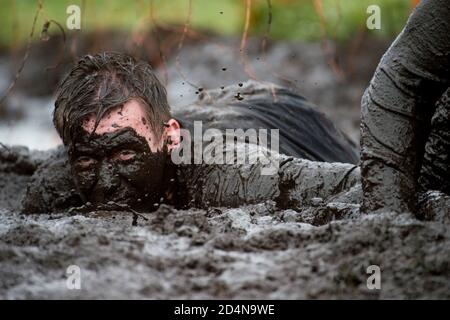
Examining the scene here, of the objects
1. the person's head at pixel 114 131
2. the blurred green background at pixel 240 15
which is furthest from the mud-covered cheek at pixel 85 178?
the blurred green background at pixel 240 15

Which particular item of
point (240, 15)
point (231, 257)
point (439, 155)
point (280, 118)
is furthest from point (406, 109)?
point (240, 15)

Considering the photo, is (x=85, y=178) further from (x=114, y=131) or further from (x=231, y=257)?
(x=231, y=257)

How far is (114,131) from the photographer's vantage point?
3.45m

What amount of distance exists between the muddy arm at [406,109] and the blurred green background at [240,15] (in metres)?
6.53

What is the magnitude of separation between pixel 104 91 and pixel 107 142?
0.26m

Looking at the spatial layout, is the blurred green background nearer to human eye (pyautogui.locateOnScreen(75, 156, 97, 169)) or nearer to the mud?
human eye (pyautogui.locateOnScreen(75, 156, 97, 169))

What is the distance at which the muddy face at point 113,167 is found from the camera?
343 cm

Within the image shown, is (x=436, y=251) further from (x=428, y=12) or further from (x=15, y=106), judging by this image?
(x=15, y=106)

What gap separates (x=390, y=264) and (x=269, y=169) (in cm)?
133

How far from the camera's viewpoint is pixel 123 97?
356cm

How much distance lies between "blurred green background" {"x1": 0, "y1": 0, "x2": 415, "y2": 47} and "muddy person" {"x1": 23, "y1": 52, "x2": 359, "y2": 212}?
5.74 meters

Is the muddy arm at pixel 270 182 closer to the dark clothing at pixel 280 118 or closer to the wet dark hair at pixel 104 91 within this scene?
the wet dark hair at pixel 104 91

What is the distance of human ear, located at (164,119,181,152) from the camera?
3.74 m

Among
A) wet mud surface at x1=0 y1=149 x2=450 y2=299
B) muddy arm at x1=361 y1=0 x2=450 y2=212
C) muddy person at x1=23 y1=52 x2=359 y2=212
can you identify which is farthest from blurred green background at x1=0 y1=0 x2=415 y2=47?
wet mud surface at x1=0 y1=149 x2=450 y2=299
